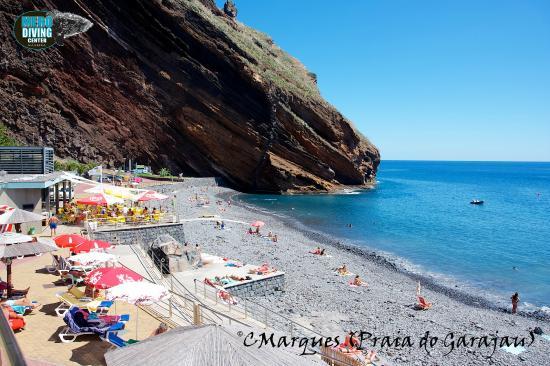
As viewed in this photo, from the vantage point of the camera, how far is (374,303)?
58.6 ft

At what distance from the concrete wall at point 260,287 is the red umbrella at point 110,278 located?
6.80m

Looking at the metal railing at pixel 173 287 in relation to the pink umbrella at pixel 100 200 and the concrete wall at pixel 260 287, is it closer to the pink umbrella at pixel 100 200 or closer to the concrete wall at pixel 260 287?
the concrete wall at pixel 260 287

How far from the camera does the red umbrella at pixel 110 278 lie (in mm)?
8859

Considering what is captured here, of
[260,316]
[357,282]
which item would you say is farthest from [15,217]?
[357,282]

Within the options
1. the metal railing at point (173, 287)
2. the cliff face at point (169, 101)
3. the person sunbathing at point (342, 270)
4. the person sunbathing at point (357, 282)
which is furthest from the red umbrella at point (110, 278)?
the cliff face at point (169, 101)

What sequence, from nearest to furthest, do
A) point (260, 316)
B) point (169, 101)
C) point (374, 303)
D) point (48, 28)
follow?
point (260, 316), point (374, 303), point (48, 28), point (169, 101)

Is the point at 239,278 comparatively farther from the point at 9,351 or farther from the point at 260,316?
the point at 9,351

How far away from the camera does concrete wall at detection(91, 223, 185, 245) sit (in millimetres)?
18688

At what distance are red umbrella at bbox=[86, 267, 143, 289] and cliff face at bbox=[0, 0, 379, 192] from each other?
47711 millimetres

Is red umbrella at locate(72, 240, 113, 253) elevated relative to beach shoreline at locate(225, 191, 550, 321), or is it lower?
elevated

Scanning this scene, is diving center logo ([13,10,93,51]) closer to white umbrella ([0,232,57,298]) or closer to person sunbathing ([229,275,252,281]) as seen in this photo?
person sunbathing ([229,275,252,281])

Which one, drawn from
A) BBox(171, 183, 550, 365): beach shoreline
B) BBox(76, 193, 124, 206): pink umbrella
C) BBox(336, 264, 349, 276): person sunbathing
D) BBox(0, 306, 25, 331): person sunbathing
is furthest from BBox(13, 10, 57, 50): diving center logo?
BBox(0, 306, 25, 331): person sunbathing

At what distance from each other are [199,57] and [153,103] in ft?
31.1

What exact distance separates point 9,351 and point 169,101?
191 feet
